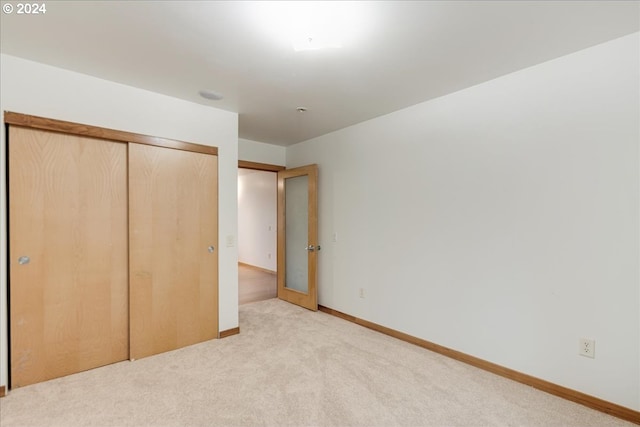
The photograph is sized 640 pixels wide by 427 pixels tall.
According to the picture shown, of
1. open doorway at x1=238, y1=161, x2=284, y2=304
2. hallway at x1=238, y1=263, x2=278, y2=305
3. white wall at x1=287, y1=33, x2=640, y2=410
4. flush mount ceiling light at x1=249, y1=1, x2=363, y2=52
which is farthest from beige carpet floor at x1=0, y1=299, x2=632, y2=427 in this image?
open doorway at x1=238, y1=161, x2=284, y2=304

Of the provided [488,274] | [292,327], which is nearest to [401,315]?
[488,274]

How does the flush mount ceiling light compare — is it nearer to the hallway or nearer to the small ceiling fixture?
the small ceiling fixture

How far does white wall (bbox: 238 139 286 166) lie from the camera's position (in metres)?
4.43

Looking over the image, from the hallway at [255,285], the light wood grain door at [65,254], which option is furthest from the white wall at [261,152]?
the hallway at [255,285]

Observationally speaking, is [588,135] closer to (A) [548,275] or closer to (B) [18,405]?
(A) [548,275]

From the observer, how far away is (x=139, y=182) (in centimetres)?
277

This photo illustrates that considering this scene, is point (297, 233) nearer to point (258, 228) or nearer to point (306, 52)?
point (258, 228)

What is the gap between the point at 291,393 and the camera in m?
2.22

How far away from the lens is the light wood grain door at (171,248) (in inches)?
109

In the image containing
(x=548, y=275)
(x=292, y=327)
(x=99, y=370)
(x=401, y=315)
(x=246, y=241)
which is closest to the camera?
(x=548, y=275)

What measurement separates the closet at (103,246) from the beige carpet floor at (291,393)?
253mm

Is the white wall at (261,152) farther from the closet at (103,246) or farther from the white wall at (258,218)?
the white wall at (258,218)

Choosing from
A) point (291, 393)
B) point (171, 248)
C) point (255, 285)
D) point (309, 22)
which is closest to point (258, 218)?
point (255, 285)

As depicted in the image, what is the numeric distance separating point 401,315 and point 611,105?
250cm
